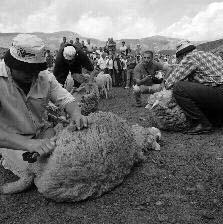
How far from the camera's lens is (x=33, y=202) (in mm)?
3797

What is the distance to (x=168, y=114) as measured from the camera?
591cm

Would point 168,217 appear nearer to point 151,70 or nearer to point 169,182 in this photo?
point 169,182

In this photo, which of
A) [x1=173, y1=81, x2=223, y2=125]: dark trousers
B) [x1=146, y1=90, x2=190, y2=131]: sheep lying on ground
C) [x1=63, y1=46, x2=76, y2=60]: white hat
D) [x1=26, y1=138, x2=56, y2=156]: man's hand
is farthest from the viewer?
[x1=63, y1=46, x2=76, y2=60]: white hat

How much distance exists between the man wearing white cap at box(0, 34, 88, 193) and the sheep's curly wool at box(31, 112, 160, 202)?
15cm

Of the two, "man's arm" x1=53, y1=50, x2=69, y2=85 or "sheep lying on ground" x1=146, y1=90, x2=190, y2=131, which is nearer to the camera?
"sheep lying on ground" x1=146, y1=90, x2=190, y2=131

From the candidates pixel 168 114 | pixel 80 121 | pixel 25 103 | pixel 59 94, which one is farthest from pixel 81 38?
pixel 80 121

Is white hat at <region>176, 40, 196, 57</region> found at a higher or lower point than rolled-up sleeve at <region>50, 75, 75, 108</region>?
higher

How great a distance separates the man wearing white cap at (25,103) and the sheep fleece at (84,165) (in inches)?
5.8

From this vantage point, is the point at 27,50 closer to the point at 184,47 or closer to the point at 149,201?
the point at 149,201

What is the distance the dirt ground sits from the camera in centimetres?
339

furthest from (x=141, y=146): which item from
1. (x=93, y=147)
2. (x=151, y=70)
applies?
(x=151, y=70)

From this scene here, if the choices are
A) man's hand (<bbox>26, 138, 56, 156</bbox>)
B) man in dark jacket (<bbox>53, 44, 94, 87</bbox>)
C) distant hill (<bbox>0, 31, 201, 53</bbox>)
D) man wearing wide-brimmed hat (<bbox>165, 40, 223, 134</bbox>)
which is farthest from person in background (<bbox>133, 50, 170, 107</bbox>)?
distant hill (<bbox>0, 31, 201, 53</bbox>)

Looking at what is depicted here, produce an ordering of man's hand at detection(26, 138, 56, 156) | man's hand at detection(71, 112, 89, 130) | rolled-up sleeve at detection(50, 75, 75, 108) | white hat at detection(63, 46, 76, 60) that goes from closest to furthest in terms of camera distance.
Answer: man's hand at detection(26, 138, 56, 156) → man's hand at detection(71, 112, 89, 130) → rolled-up sleeve at detection(50, 75, 75, 108) → white hat at detection(63, 46, 76, 60)

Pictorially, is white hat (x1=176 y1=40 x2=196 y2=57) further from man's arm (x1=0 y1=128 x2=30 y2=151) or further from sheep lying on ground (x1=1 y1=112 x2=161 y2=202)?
man's arm (x1=0 y1=128 x2=30 y2=151)
